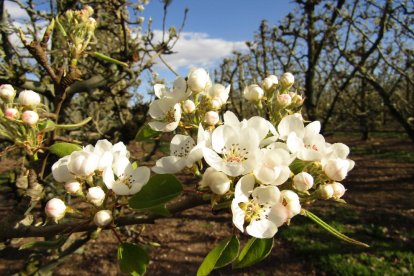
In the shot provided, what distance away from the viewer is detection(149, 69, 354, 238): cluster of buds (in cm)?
102

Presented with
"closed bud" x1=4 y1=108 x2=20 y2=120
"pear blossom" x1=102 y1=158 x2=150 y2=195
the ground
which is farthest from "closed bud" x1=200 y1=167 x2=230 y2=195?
the ground

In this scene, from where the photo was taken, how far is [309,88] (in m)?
8.66

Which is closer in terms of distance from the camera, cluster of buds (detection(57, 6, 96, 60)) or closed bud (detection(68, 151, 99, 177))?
closed bud (detection(68, 151, 99, 177))

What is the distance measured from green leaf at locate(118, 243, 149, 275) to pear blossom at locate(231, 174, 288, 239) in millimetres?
394

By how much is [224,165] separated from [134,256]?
50cm

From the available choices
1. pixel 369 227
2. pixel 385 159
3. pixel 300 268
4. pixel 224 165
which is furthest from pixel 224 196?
pixel 385 159

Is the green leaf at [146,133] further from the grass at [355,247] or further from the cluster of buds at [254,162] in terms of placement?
the grass at [355,247]

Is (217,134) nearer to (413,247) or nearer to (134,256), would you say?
(134,256)

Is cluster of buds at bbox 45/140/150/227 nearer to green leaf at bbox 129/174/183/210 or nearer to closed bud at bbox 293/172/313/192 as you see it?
green leaf at bbox 129/174/183/210

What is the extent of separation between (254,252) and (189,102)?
581mm

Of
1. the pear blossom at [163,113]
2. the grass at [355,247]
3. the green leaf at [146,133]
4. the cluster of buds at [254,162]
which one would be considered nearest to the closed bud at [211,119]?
the cluster of buds at [254,162]

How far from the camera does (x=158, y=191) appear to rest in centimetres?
113

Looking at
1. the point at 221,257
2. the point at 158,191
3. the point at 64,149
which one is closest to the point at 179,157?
the point at 158,191

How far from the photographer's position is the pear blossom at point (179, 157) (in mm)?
1114
